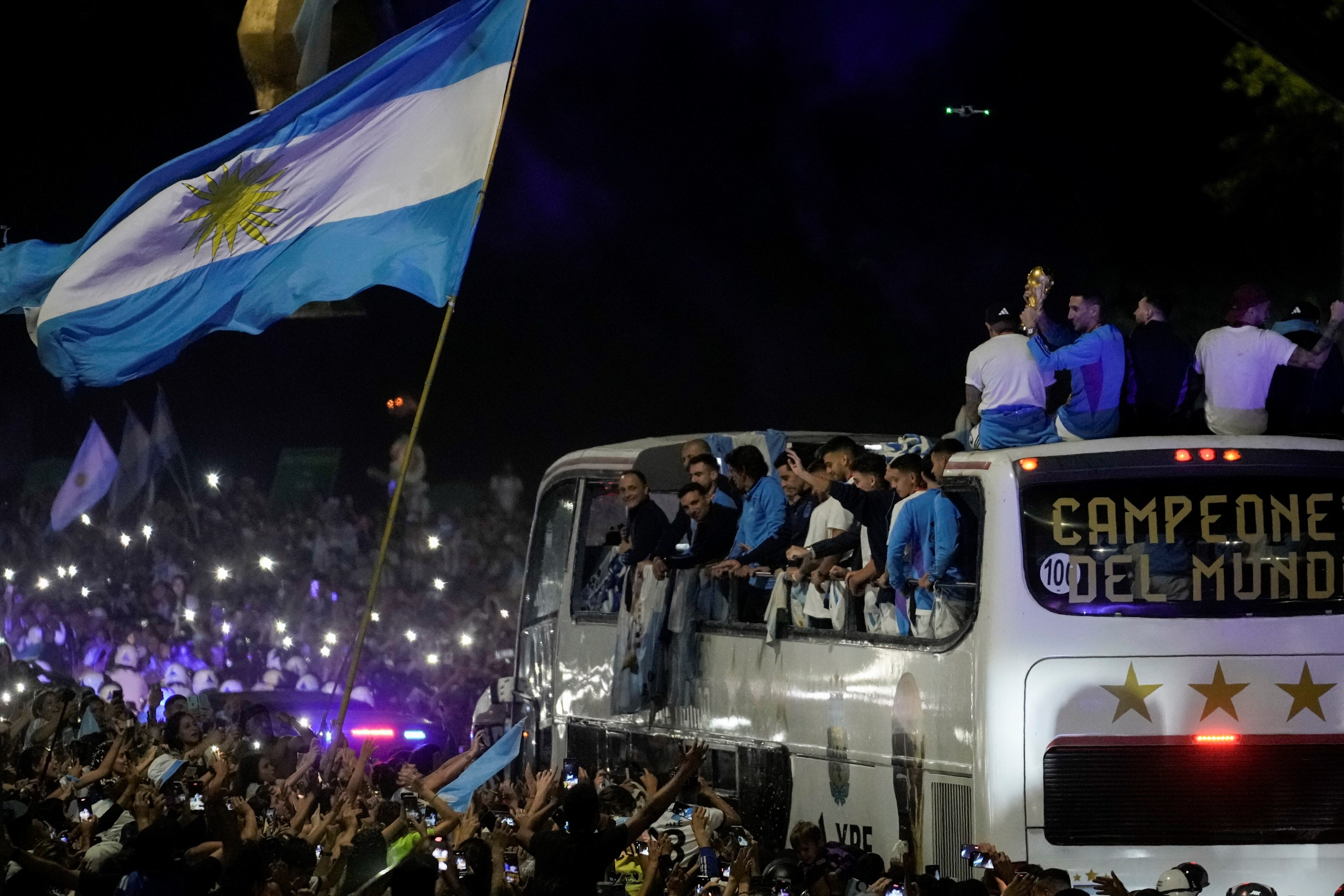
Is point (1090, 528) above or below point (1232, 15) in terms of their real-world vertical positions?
below

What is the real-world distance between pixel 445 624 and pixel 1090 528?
530 inches

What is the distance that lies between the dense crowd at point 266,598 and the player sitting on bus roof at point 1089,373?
10.4 metres

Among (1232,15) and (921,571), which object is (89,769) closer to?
(921,571)

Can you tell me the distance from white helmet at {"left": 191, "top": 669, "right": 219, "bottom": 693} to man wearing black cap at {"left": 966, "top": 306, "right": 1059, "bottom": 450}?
1372 cm

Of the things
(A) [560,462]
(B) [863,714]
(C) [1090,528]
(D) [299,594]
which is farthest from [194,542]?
(C) [1090,528]

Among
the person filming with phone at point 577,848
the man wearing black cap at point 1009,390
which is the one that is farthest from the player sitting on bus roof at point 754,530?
the person filming with phone at point 577,848

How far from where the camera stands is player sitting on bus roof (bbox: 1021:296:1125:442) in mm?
9594

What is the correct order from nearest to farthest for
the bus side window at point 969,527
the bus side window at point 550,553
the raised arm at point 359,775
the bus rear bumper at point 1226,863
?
the raised arm at point 359,775, the bus rear bumper at point 1226,863, the bus side window at point 969,527, the bus side window at point 550,553

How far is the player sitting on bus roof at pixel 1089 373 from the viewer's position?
959 cm

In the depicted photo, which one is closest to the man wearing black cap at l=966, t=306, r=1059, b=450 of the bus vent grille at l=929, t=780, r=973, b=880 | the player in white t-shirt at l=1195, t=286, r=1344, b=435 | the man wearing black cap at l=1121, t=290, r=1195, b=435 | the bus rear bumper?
the man wearing black cap at l=1121, t=290, r=1195, b=435

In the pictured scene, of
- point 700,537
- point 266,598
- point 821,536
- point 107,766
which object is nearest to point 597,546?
point 700,537

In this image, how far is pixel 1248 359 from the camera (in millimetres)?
9375

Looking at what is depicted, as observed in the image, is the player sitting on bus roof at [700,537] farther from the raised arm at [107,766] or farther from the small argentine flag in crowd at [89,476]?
the small argentine flag in crowd at [89,476]

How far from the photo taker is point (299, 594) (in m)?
22.6
